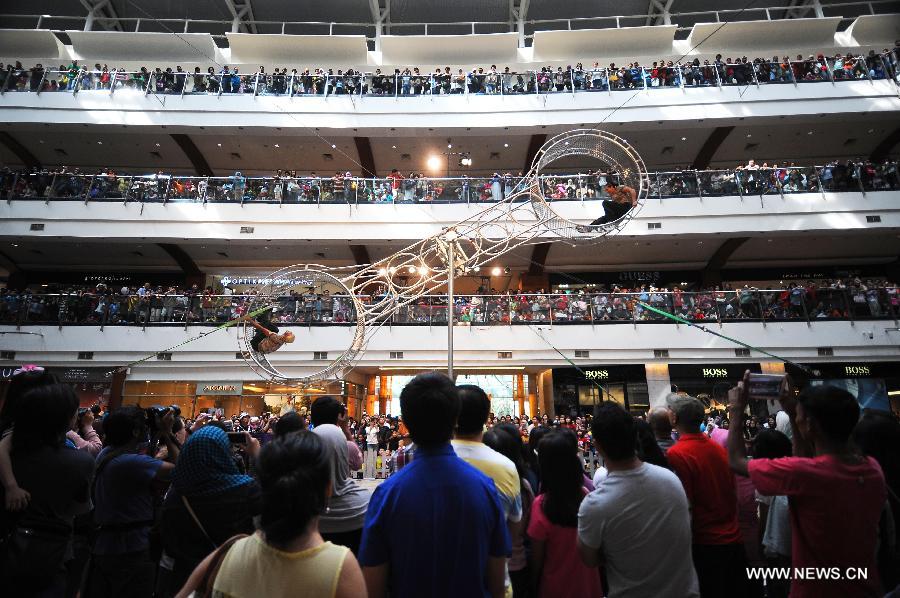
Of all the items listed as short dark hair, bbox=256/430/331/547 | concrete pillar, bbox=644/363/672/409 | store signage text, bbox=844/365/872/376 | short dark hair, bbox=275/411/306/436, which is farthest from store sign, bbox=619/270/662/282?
short dark hair, bbox=256/430/331/547

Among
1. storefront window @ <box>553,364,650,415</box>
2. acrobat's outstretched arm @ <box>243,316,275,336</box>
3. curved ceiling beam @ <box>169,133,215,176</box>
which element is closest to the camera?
acrobat's outstretched arm @ <box>243,316,275,336</box>

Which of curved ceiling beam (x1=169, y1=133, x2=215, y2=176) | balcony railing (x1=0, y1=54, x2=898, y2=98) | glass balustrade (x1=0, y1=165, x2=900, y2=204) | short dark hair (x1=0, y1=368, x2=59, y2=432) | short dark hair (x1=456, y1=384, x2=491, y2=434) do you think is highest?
balcony railing (x1=0, y1=54, x2=898, y2=98)

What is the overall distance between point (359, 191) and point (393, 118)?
9.65 feet

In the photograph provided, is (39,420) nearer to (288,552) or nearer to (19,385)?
(19,385)

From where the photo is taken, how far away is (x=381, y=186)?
53.0ft

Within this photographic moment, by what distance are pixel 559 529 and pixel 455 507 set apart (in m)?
1.00

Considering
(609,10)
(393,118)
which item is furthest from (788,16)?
(393,118)

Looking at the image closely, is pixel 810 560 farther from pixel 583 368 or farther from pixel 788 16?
pixel 788 16

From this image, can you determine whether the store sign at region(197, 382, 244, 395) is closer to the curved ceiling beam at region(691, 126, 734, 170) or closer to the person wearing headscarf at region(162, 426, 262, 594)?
the person wearing headscarf at region(162, 426, 262, 594)

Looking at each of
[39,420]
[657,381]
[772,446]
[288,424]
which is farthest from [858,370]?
[39,420]

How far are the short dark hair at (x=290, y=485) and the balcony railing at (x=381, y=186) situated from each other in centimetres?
1404

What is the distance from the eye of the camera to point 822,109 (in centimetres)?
1545

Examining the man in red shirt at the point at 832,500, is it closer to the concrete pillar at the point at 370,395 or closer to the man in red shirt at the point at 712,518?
the man in red shirt at the point at 712,518

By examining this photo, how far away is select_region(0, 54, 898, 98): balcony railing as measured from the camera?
1580 centimetres
